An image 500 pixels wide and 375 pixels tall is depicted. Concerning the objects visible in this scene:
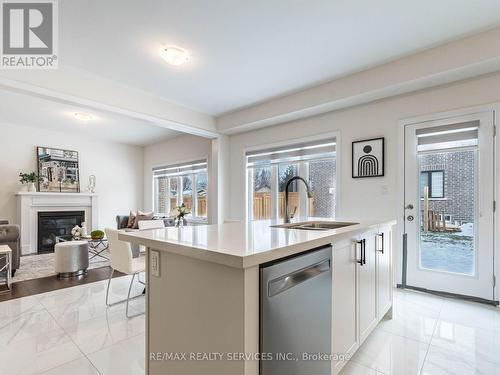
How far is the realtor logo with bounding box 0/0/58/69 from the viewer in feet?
7.30

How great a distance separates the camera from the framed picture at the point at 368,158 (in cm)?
341

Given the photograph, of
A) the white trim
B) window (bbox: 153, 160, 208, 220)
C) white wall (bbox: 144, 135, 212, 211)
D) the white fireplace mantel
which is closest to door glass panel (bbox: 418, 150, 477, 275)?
the white trim

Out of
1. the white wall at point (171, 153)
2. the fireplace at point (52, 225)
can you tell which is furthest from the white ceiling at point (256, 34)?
the fireplace at point (52, 225)

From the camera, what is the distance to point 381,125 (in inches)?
135

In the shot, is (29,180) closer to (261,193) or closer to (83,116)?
(83,116)

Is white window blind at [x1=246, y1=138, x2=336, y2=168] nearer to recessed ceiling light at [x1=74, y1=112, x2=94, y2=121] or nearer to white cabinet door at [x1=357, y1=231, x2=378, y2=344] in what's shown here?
white cabinet door at [x1=357, y1=231, x2=378, y2=344]

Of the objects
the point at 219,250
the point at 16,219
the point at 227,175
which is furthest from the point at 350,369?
the point at 16,219

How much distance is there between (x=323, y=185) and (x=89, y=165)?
585 centimetres

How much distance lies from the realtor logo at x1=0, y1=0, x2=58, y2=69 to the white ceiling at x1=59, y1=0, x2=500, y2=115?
0.12 m

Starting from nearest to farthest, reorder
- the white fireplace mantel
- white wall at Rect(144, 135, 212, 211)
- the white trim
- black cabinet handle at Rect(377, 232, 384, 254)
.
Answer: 1. black cabinet handle at Rect(377, 232, 384, 254)
2. the white trim
3. the white fireplace mantel
4. white wall at Rect(144, 135, 212, 211)

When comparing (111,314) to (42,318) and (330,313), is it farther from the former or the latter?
(330,313)

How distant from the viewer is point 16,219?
5566mm

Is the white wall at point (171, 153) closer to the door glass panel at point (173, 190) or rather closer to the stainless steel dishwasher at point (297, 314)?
the door glass panel at point (173, 190)

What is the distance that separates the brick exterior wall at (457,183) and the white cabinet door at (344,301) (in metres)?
2.06
